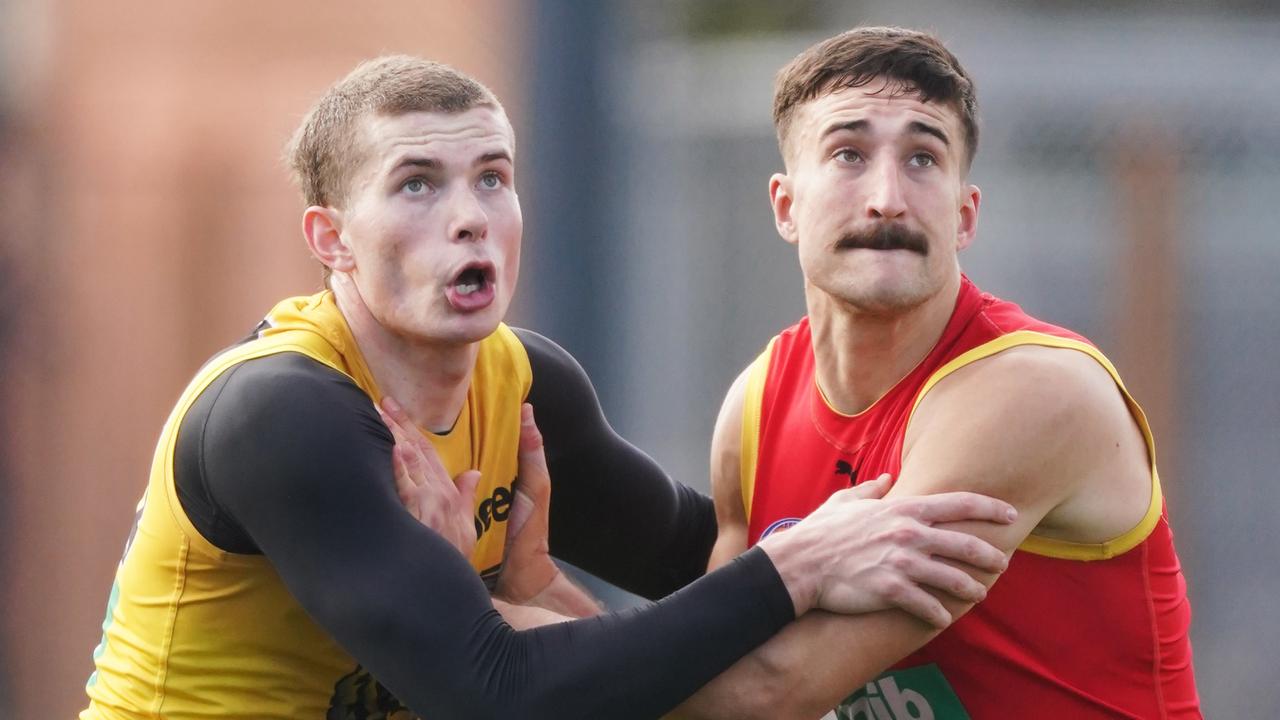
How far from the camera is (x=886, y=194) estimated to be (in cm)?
297

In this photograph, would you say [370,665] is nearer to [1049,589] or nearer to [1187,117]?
[1049,589]

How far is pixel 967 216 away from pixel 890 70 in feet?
1.15

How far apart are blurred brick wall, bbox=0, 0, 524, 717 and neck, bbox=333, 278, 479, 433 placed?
11.4 ft

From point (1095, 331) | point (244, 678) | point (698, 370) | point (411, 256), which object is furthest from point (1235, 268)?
point (244, 678)

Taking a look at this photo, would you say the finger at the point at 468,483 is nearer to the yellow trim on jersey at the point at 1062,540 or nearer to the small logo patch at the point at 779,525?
the small logo patch at the point at 779,525

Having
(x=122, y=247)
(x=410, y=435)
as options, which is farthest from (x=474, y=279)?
(x=122, y=247)

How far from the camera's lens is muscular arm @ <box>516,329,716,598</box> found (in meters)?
3.52

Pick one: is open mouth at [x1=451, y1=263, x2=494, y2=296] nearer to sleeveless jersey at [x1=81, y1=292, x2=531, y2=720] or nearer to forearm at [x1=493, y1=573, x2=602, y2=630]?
sleeveless jersey at [x1=81, y1=292, x2=531, y2=720]

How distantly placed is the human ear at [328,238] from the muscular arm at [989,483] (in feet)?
3.60

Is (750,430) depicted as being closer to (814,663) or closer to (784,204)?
(784,204)

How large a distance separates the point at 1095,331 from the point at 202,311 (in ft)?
11.9

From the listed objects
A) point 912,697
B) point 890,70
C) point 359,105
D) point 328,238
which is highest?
point 890,70

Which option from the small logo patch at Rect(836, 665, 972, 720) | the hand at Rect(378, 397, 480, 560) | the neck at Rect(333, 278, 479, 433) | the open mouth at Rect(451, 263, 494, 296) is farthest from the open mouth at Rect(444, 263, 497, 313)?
the small logo patch at Rect(836, 665, 972, 720)

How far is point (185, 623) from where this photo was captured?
9.55 feet
